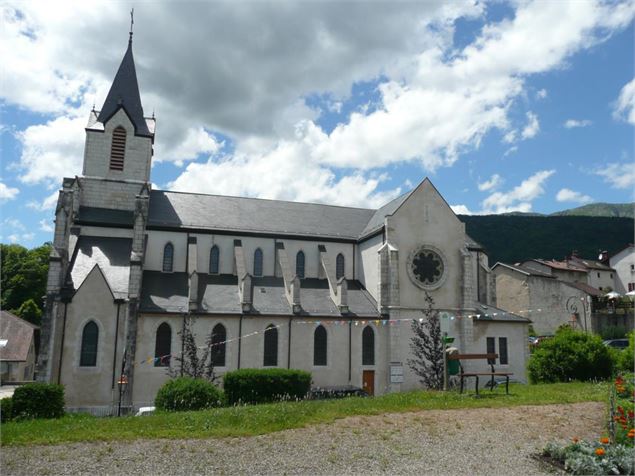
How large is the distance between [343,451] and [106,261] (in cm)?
2172

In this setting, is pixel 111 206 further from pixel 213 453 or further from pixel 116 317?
pixel 213 453

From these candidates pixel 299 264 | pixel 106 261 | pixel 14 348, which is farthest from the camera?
pixel 14 348

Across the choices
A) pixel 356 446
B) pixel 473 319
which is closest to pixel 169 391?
pixel 356 446

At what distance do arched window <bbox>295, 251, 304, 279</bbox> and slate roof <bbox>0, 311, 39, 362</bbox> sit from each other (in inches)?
1150

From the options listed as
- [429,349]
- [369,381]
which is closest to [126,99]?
[369,381]

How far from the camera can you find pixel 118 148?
34625mm

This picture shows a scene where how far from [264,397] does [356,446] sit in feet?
37.6

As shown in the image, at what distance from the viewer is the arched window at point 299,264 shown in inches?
1350

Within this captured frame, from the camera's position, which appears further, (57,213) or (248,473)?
(57,213)

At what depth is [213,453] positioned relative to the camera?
38.5ft

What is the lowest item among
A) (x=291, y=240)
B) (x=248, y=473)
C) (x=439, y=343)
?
(x=248, y=473)

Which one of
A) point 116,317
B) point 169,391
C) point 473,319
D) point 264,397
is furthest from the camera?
point 473,319

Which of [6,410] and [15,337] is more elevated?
[15,337]

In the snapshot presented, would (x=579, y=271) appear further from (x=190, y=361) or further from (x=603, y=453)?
(x=603, y=453)
